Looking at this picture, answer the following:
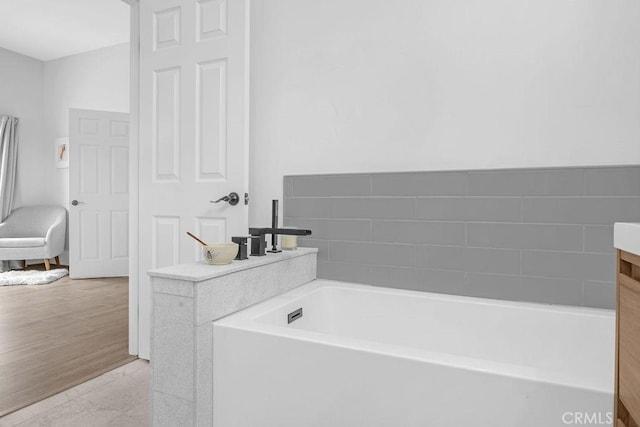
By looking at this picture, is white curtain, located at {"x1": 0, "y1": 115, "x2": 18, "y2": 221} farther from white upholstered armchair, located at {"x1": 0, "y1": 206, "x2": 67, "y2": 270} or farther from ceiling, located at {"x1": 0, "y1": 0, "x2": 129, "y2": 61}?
ceiling, located at {"x1": 0, "y1": 0, "x2": 129, "y2": 61}

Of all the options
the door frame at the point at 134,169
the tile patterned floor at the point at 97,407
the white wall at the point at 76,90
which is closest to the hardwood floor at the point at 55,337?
the tile patterned floor at the point at 97,407

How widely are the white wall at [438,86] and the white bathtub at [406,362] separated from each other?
2.26 ft

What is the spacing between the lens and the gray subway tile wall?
176 centimetres

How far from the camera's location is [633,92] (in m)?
1.69

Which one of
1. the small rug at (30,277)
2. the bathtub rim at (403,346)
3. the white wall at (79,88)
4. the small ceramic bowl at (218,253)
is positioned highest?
the white wall at (79,88)

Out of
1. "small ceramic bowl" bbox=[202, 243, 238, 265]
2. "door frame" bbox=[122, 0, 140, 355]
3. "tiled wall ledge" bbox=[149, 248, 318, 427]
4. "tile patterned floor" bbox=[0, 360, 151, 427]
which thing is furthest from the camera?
"door frame" bbox=[122, 0, 140, 355]

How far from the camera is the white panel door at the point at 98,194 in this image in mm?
5082

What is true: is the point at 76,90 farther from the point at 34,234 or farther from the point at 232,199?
the point at 232,199

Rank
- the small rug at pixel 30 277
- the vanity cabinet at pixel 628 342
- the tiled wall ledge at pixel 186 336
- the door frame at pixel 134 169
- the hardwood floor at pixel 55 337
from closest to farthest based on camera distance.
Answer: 1. the vanity cabinet at pixel 628 342
2. the tiled wall ledge at pixel 186 336
3. the hardwood floor at pixel 55 337
4. the door frame at pixel 134 169
5. the small rug at pixel 30 277

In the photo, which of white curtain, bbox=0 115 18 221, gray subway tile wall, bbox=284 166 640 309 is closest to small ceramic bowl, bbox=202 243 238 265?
gray subway tile wall, bbox=284 166 640 309

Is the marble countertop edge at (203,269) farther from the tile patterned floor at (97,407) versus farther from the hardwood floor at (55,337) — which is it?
the hardwood floor at (55,337)

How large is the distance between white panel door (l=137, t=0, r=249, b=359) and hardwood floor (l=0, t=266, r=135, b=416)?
40 centimetres

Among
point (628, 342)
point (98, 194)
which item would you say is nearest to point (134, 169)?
point (628, 342)

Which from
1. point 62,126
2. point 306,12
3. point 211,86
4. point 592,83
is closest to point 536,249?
point 592,83
